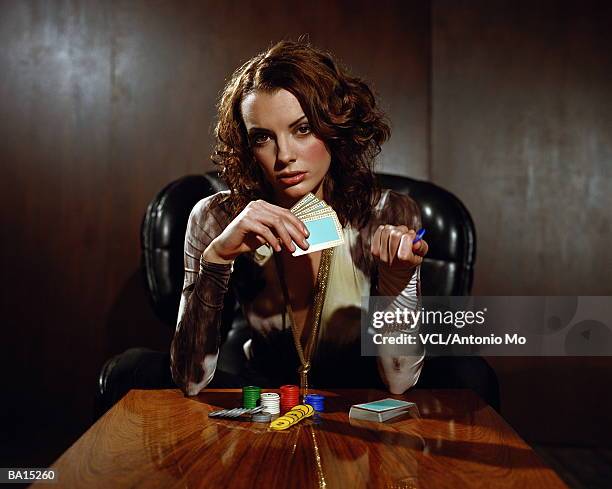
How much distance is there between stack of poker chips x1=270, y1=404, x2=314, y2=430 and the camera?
1.29 metres

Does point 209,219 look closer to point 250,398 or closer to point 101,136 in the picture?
point 250,398

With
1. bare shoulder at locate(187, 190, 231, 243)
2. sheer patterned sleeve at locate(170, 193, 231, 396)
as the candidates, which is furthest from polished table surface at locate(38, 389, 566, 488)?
bare shoulder at locate(187, 190, 231, 243)

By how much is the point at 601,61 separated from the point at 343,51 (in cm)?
117

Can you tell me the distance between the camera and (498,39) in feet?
10.6

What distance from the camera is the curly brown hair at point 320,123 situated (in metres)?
1.82

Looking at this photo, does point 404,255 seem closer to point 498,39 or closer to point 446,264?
point 446,264

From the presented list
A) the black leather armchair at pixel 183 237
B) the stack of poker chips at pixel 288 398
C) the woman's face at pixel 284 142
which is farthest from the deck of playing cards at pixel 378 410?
the black leather armchair at pixel 183 237

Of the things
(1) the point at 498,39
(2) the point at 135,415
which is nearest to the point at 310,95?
(2) the point at 135,415

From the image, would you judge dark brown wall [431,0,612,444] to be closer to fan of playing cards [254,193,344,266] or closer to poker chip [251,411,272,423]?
fan of playing cards [254,193,344,266]

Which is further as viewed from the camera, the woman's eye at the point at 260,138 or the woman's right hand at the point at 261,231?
the woman's eye at the point at 260,138

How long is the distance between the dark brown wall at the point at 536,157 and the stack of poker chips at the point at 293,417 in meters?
2.08

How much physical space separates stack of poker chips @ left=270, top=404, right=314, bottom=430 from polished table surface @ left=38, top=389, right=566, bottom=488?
0.01 meters

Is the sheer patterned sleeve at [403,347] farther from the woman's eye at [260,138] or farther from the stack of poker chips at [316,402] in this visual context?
the woman's eye at [260,138]

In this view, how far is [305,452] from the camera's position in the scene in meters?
1.15
